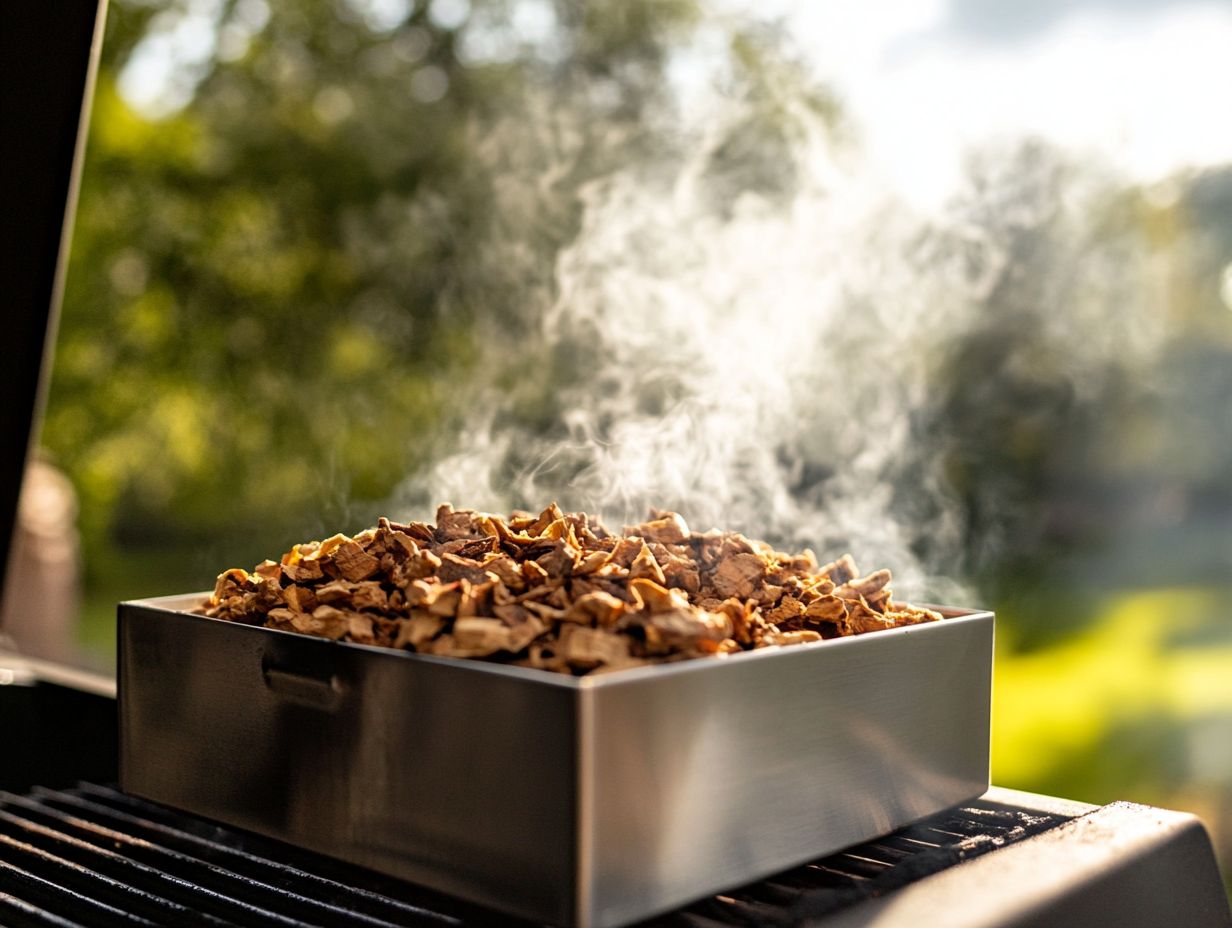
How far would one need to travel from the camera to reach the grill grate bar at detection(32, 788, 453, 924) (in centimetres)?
108

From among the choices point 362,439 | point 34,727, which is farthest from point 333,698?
point 362,439

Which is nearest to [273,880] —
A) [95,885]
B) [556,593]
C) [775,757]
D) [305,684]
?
[95,885]

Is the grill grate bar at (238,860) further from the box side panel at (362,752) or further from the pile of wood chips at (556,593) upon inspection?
the pile of wood chips at (556,593)

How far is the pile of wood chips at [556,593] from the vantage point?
0.95 m

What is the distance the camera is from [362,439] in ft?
25.4

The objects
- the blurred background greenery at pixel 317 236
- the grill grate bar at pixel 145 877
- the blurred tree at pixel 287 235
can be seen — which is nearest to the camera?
the grill grate bar at pixel 145 877

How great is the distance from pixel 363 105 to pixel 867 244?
388 centimetres

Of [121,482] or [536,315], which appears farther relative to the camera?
[121,482]

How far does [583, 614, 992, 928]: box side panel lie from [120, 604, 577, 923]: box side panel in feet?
0.16

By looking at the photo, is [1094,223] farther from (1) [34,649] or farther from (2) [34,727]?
(1) [34,649]

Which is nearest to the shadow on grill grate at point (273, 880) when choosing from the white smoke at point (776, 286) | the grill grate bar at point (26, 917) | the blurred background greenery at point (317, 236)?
the grill grate bar at point (26, 917)

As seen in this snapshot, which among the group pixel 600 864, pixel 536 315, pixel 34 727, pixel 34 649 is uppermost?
pixel 536 315

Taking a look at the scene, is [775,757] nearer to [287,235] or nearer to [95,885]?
[95,885]

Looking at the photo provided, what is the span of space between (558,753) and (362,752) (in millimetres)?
229
